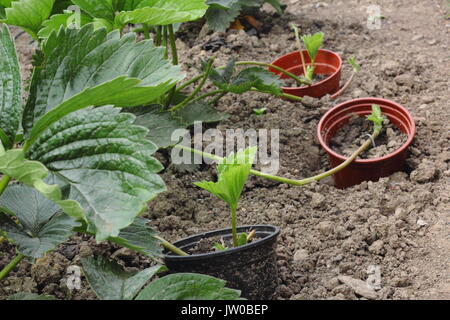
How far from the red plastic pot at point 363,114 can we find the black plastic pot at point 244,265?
0.59 meters

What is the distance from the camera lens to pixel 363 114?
222 centimetres

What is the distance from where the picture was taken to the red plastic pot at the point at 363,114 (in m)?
1.99

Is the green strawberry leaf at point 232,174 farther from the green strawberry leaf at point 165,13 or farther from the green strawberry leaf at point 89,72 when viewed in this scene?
the green strawberry leaf at point 165,13

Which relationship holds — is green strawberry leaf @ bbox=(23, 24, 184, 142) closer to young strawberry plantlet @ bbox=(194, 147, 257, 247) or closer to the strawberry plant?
the strawberry plant

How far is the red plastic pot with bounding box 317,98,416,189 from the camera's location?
78.4 inches

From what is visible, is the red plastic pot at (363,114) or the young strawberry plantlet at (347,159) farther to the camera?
the red plastic pot at (363,114)

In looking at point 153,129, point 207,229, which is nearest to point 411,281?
point 207,229

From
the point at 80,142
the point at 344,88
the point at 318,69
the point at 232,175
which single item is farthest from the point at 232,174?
the point at 318,69

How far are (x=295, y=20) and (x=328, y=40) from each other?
0.22 m

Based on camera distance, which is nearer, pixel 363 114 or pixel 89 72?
pixel 89 72

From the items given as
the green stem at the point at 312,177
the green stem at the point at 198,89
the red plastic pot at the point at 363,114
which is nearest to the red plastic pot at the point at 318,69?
the red plastic pot at the point at 363,114

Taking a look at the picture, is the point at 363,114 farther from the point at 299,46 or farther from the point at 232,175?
the point at 232,175

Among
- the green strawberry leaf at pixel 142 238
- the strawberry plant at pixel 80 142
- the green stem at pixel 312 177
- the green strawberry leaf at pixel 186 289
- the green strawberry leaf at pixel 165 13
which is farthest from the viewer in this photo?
the green stem at pixel 312 177

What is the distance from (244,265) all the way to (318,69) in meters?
1.32
